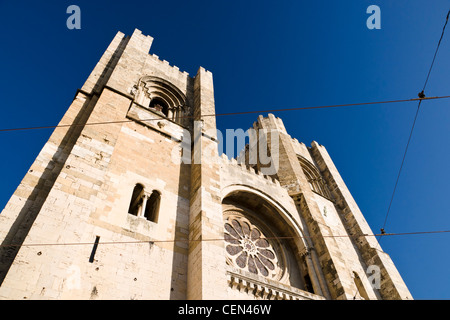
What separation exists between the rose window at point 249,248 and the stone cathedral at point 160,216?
0.15ft

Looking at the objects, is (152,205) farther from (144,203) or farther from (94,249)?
(94,249)

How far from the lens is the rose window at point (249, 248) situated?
32.8 feet

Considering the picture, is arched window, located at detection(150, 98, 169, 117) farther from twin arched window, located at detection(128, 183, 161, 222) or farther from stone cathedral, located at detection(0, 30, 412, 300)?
twin arched window, located at detection(128, 183, 161, 222)

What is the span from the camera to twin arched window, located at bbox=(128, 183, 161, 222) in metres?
→ 8.05

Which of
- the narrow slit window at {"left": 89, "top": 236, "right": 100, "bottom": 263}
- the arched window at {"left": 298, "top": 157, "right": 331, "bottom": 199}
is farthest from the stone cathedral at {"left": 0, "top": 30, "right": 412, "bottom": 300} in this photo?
the arched window at {"left": 298, "top": 157, "right": 331, "bottom": 199}

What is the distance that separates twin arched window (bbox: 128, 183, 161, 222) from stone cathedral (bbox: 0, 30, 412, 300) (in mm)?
45

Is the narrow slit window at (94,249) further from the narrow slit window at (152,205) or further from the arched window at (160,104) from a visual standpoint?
the arched window at (160,104)

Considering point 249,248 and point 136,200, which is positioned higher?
point 136,200

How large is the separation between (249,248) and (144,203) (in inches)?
172

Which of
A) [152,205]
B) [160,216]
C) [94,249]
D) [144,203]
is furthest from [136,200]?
[94,249]

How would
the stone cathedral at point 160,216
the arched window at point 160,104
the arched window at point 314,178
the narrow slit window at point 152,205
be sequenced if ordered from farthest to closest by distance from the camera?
1. the arched window at point 314,178
2. the arched window at point 160,104
3. the narrow slit window at point 152,205
4. the stone cathedral at point 160,216

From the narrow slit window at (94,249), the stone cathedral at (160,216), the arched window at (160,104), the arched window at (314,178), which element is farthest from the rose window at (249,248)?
the arched window at (314,178)

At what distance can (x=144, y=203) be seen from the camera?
8047 mm

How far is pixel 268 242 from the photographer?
37.6 feet
